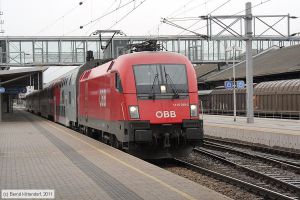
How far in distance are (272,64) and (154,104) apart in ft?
123

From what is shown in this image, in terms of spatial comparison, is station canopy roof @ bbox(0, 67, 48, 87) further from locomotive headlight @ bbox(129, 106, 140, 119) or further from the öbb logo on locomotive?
the öbb logo on locomotive

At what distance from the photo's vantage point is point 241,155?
1717cm

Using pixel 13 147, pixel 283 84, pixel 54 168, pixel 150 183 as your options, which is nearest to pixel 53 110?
pixel 283 84

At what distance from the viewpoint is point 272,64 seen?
4928 cm

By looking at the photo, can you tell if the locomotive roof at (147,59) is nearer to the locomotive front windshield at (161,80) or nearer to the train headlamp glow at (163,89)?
the locomotive front windshield at (161,80)

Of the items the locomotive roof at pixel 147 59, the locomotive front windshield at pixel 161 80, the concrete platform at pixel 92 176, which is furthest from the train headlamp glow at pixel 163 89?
the concrete platform at pixel 92 176

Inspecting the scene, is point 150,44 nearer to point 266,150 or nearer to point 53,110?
point 266,150

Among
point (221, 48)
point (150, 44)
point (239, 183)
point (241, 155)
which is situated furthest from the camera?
point (221, 48)

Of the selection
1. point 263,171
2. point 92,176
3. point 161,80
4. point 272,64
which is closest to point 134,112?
point 161,80

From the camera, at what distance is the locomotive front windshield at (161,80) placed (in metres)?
13.9

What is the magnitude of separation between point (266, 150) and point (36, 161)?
30.5 feet

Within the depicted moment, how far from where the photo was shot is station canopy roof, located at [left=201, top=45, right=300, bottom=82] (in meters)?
44.0

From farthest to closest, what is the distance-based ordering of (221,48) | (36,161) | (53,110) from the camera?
(221,48) < (53,110) < (36,161)

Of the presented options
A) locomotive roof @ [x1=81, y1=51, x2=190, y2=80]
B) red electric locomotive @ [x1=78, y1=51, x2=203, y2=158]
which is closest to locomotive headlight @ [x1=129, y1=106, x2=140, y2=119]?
red electric locomotive @ [x1=78, y1=51, x2=203, y2=158]
